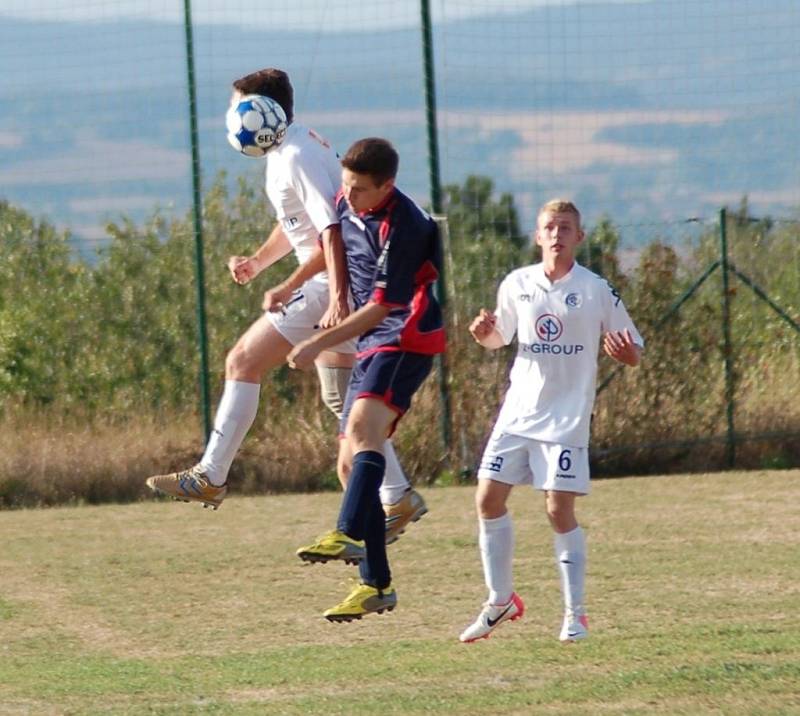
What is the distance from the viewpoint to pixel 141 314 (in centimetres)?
1509

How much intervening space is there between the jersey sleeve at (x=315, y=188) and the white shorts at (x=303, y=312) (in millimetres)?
350

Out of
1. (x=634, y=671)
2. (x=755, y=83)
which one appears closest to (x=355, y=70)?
(x=755, y=83)

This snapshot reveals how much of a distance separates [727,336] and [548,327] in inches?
311

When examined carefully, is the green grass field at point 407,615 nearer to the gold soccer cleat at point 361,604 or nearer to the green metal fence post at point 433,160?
the gold soccer cleat at point 361,604

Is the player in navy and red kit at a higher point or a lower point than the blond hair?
lower

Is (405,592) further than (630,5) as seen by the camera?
No

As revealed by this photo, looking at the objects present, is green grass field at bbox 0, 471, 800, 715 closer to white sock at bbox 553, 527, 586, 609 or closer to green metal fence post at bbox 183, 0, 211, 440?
white sock at bbox 553, 527, 586, 609

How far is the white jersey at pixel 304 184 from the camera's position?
26.5 ft

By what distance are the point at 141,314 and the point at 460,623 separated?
6848mm

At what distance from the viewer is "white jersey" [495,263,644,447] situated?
25.8 ft

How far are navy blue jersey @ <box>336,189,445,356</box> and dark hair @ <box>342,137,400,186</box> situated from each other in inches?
4.9

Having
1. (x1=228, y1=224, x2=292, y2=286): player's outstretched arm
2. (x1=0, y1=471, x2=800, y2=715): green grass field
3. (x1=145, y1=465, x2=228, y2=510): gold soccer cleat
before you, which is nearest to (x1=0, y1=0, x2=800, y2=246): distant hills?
(x1=0, y1=471, x2=800, y2=715): green grass field

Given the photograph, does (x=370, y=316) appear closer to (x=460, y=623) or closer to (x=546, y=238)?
(x=546, y=238)

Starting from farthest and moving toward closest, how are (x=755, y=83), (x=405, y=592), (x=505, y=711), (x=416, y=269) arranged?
(x=755, y=83) < (x=405, y=592) < (x=416, y=269) < (x=505, y=711)
